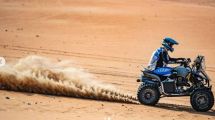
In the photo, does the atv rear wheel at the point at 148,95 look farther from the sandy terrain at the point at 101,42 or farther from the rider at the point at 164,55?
the rider at the point at 164,55

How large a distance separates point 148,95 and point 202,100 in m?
1.13

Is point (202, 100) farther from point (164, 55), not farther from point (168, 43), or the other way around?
point (168, 43)

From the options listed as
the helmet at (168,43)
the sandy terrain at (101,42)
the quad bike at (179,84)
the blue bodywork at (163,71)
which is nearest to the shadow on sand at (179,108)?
the sandy terrain at (101,42)

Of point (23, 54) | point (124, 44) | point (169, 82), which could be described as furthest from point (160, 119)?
point (124, 44)

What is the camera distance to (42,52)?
19641 millimetres

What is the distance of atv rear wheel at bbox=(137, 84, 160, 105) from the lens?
36.8 ft

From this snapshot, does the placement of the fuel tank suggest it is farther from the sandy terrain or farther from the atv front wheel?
the sandy terrain

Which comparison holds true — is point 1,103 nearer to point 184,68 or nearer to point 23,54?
point 184,68

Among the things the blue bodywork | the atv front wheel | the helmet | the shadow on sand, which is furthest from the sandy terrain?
the helmet

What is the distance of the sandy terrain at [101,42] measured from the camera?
9953mm

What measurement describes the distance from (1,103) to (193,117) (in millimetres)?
3675

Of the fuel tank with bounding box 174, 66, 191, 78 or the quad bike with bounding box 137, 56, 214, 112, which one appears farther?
the fuel tank with bounding box 174, 66, 191, 78

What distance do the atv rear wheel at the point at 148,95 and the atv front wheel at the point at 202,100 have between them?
776mm

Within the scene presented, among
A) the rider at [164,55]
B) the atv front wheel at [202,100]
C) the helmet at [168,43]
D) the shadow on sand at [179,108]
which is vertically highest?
the helmet at [168,43]
